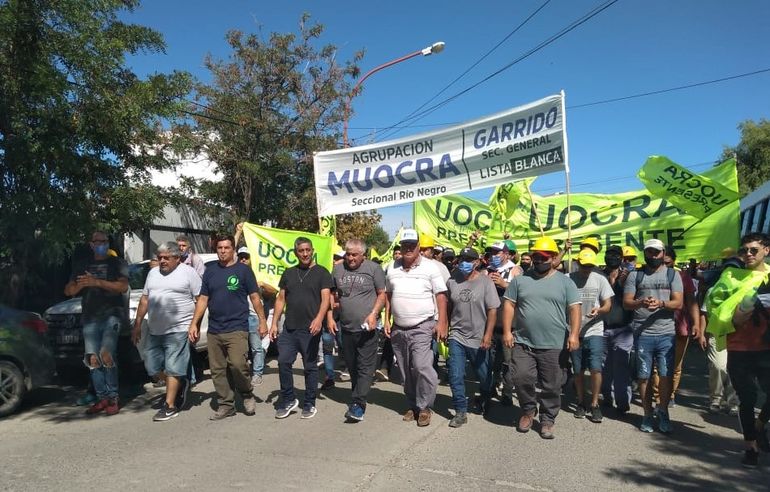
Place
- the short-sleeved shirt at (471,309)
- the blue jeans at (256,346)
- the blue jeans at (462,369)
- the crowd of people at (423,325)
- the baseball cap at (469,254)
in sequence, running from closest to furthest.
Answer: the crowd of people at (423,325)
the blue jeans at (462,369)
the short-sleeved shirt at (471,309)
the baseball cap at (469,254)
the blue jeans at (256,346)

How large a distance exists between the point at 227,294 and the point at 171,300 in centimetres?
62

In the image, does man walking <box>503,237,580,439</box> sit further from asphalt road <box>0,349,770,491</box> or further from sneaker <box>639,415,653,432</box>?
sneaker <box>639,415,653,432</box>

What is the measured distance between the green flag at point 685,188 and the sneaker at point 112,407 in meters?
7.84

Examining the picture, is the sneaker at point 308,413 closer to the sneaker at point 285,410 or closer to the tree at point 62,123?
the sneaker at point 285,410

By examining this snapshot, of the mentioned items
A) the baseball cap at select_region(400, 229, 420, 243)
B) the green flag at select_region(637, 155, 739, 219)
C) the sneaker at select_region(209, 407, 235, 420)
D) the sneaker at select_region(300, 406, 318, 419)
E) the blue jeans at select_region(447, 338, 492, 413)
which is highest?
the green flag at select_region(637, 155, 739, 219)

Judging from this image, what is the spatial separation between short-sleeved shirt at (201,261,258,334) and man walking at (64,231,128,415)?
105 cm

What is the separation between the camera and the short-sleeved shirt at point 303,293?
6043 mm

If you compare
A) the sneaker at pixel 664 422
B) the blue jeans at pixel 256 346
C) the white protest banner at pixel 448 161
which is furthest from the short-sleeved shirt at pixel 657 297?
the blue jeans at pixel 256 346

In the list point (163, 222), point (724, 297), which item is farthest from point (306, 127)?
point (724, 297)

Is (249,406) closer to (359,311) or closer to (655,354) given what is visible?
(359,311)

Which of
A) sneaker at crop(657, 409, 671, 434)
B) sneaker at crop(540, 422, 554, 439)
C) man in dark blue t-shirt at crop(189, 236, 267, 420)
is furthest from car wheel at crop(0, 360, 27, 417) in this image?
sneaker at crop(657, 409, 671, 434)

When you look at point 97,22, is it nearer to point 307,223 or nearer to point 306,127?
point 306,127

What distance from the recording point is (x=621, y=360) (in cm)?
620

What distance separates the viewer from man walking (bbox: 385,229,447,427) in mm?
5855
